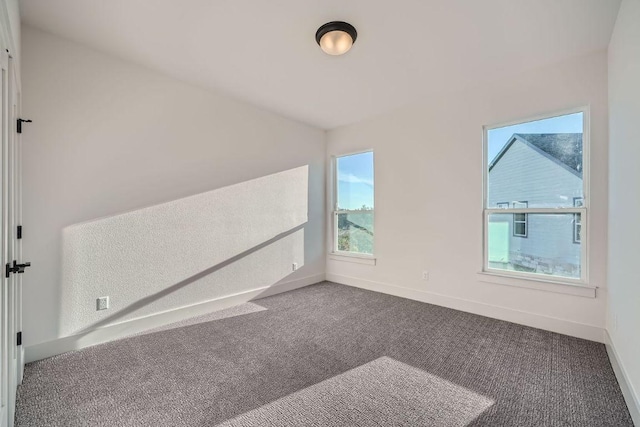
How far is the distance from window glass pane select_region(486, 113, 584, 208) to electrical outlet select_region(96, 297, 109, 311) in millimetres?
4170

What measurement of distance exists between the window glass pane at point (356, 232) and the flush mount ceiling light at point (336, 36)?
2.49 m

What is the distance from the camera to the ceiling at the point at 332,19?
7.79 ft

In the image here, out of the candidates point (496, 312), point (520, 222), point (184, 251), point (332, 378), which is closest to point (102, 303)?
point (184, 251)

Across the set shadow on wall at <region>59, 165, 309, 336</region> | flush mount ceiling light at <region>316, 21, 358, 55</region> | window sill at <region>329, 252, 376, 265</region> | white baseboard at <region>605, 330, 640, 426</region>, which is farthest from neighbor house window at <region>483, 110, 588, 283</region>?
shadow on wall at <region>59, 165, 309, 336</region>

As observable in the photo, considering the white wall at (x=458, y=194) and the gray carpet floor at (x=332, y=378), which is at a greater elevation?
the white wall at (x=458, y=194)

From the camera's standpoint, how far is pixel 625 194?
6.78ft

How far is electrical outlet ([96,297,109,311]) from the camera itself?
288cm

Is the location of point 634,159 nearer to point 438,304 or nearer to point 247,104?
point 438,304

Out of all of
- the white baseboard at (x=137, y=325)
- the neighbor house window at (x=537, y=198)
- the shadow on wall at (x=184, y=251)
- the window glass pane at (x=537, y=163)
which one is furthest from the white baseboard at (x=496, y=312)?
the white baseboard at (x=137, y=325)

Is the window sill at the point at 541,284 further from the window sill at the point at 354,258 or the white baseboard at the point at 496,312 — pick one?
the window sill at the point at 354,258

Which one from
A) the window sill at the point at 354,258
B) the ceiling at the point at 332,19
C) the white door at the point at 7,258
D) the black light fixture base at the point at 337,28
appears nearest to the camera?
the white door at the point at 7,258

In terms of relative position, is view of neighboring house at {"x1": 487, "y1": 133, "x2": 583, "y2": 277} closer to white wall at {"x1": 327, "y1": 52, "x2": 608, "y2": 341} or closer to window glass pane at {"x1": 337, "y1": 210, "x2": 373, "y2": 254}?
white wall at {"x1": 327, "y1": 52, "x2": 608, "y2": 341}

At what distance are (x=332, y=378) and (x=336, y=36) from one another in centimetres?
277

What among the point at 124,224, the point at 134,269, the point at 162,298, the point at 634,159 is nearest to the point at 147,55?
the point at 124,224
